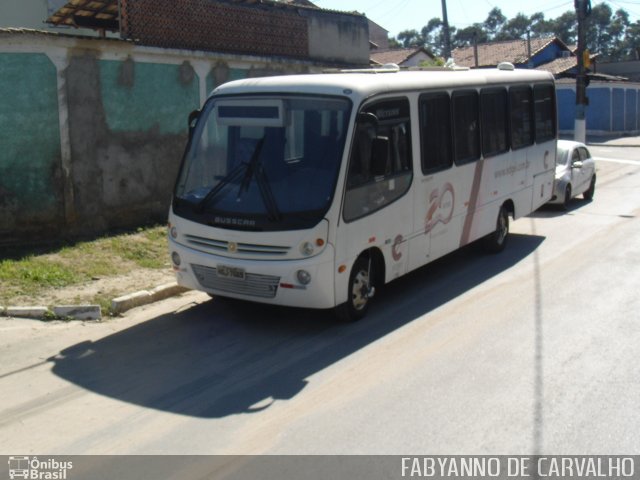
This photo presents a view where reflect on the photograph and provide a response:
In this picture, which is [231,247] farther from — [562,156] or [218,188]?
[562,156]

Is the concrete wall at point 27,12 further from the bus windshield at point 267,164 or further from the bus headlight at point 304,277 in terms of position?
the bus headlight at point 304,277

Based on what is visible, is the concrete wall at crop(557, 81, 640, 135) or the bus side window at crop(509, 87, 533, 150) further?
the concrete wall at crop(557, 81, 640, 135)

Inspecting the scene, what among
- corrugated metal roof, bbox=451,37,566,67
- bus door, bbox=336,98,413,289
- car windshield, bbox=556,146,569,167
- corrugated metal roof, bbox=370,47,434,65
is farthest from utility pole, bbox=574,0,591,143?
corrugated metal roof, bbox=451,37,566,67

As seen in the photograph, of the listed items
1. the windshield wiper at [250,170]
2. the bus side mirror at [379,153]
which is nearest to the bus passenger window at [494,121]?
the bus side mirror at [379,153]

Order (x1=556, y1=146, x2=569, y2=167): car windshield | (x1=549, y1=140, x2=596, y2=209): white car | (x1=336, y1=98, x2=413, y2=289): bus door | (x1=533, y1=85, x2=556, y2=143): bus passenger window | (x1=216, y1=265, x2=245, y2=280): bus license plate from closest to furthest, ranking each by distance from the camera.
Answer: (x1=216, y1=265, x2=245, y2=280): bus license plate
(x1=336, y1=98, x2=413, y2=289): bus door
(x1=533, y1=85, x2=556, y2=143): bus passenger window
(x1=549, y1=140, x2=596, y2=209): white car
(x1=556, y1=146, x2=569, y2=167): car windshield

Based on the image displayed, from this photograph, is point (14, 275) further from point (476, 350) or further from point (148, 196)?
point (476, 350)

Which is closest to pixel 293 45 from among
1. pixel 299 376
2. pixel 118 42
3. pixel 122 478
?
pixel 118 42

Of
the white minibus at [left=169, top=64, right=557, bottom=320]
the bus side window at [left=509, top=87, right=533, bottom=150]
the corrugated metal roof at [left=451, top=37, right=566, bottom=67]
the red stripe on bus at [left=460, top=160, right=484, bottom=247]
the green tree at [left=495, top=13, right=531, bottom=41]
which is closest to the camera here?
the white minibus at [left=169, top=64, right=557, bottom=320]

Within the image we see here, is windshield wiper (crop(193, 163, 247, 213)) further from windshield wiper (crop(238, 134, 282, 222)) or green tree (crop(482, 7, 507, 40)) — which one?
green tree (crop(482, 7, 507, 40))

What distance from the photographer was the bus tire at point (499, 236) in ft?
39.2

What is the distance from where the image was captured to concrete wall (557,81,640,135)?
4281cm

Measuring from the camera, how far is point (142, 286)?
32.4ft

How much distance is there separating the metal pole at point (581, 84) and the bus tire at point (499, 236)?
14.4 meters

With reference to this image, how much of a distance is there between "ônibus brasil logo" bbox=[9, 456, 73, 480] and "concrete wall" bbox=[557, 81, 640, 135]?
4095cm
